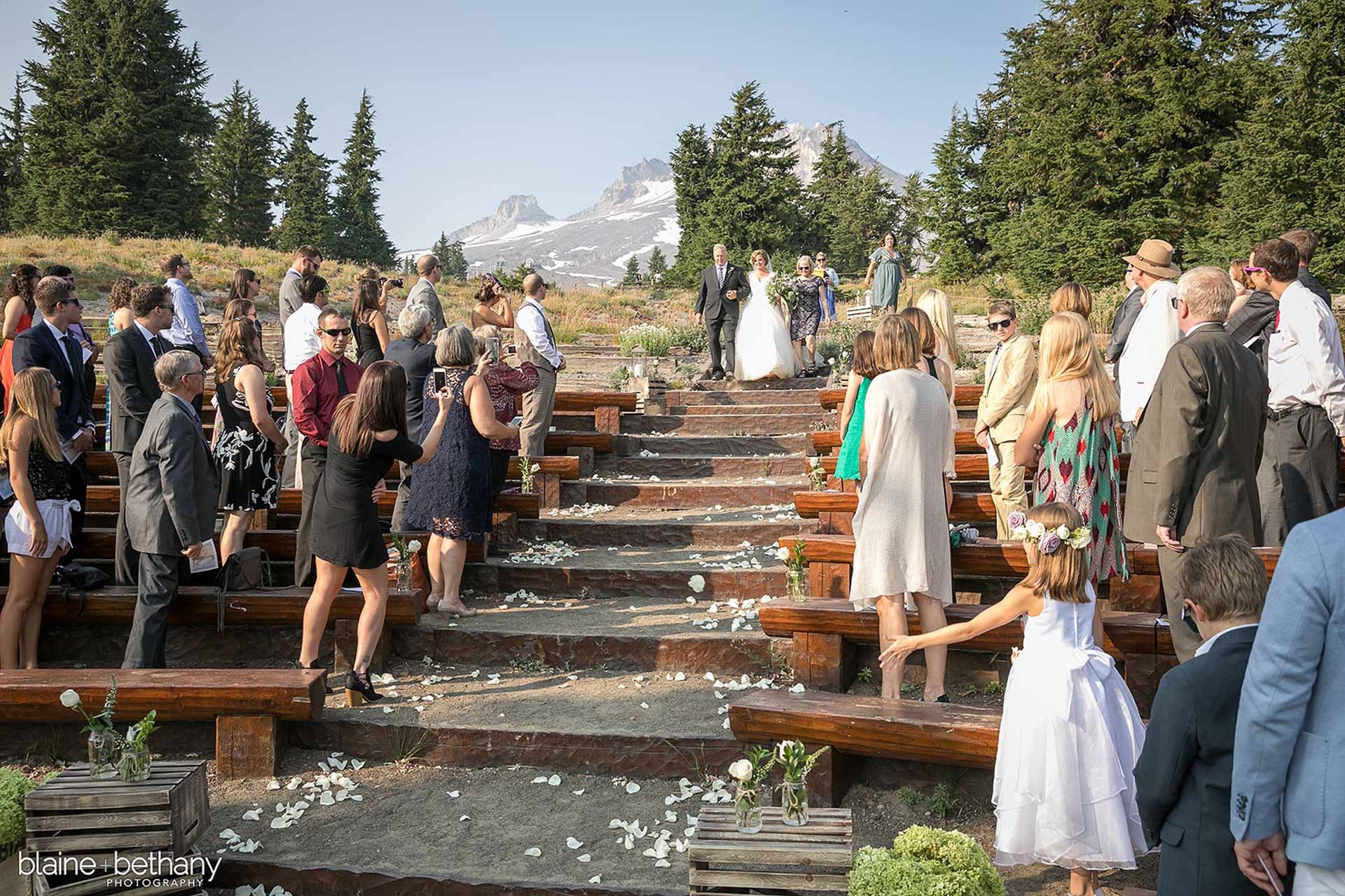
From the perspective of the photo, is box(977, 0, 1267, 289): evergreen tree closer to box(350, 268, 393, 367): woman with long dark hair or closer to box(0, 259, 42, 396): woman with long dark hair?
box(350, 268, 393, 367): woman with long dark hair

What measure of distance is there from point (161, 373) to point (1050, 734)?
4.71 metres

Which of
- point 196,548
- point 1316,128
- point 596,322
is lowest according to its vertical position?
point 196,548

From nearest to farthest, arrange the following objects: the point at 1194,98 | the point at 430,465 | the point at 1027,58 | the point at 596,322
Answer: the point at 430,465 < the point at 596,322 < the point at 1194,98 < the point at 1027,58

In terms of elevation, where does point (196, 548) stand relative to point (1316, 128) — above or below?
below

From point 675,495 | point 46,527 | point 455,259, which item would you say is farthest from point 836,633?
point 455,259

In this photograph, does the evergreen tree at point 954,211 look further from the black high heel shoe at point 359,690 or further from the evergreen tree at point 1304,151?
the black high heel shoe at point 359,690

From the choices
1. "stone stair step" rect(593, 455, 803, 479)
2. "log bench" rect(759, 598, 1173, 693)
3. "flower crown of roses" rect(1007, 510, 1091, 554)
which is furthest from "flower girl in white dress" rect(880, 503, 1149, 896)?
"stone stair step" rect(593, 455, 803, 479)

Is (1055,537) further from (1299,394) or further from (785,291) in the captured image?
(785,291)

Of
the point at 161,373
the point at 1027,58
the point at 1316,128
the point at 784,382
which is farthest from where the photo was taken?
the point at 1027,58

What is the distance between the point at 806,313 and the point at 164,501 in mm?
10633

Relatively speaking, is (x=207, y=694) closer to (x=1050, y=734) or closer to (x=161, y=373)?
(x=161, y=373)

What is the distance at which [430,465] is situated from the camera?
21.5ft

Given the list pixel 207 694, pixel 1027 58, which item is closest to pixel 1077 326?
pixel 207 694

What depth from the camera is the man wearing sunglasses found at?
5.48m
